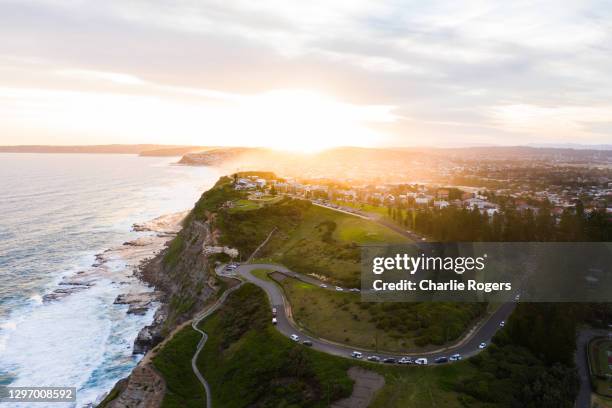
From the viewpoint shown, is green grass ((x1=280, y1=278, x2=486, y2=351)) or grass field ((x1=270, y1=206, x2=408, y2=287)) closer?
green grass ((x1=280, y1=278, x2=486, y2=351))

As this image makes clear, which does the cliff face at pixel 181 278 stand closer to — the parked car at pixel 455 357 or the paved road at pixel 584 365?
the parked car at pixel 455 357

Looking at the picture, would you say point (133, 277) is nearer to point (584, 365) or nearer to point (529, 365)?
point (529, 365)

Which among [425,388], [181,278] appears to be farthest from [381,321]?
[181,278]

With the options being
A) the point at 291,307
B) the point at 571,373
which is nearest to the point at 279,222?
the point at 291,307

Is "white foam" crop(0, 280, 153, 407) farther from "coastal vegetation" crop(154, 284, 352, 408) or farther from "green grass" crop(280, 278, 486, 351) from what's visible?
"green grass" crop(280, 278, 486, 351)

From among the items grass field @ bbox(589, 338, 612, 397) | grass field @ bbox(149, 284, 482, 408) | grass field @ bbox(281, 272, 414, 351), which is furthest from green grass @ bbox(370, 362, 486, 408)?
grass field @ bbox(589, 338, 612, 397)
